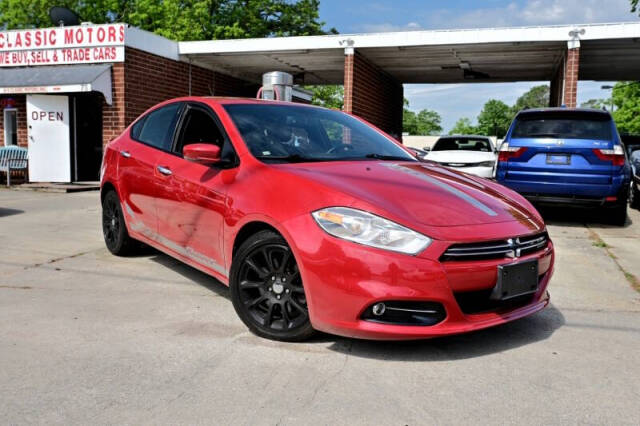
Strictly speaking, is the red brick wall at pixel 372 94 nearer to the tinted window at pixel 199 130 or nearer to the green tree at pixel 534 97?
the tinted window at pixel 199 130

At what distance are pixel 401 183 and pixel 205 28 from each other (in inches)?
1330

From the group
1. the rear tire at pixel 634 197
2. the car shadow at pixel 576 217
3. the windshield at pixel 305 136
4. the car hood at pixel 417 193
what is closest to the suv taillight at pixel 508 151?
the car shadow at pixel 576 217

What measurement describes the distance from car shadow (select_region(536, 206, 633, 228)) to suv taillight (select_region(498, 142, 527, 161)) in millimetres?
1312

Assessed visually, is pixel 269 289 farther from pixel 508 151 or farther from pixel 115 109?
pixel 115 109

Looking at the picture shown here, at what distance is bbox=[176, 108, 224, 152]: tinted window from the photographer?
4.25 m

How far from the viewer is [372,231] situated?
3006 mm

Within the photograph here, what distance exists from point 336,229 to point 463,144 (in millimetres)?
9835

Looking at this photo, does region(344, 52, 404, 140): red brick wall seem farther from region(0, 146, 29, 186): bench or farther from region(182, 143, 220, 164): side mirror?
region(182, 143, 220, 164): side mirror

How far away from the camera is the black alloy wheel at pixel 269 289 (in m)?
3.30

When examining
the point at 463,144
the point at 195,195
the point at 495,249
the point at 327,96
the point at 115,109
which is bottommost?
the point at 495,249

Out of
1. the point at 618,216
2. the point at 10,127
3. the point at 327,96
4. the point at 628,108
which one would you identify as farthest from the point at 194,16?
the point at 628,108

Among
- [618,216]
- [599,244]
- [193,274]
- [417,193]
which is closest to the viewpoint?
[417,193]

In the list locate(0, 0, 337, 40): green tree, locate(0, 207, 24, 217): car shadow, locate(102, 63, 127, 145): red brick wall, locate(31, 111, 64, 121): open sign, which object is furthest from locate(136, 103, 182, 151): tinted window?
locate(0, 0, 337, 40): green tree

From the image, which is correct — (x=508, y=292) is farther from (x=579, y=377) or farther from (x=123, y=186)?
(x=123, y=186)
